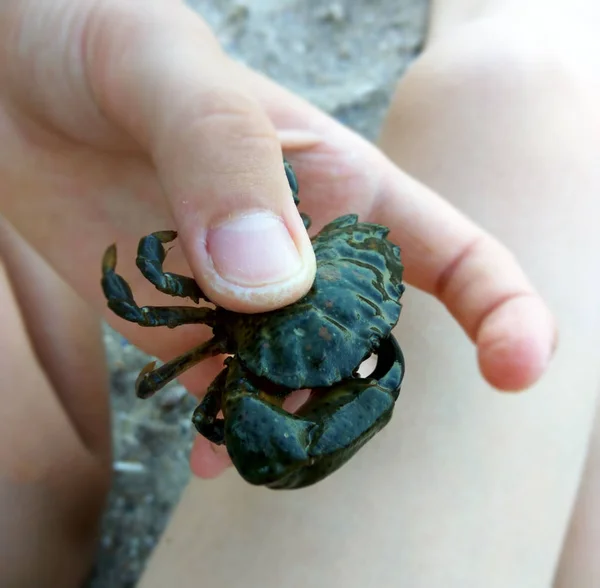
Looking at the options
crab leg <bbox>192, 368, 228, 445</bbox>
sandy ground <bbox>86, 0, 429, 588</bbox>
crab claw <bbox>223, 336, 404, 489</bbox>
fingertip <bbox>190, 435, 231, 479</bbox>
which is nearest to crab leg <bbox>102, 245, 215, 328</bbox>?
crab leg <bbox>192, 368, 228, 445</bbox>

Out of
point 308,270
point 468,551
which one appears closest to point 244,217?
point 308,270

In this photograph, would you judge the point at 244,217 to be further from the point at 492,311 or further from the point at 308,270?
the point at 492,311

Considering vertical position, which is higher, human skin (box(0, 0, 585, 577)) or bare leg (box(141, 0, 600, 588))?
human skin (box(0, 0, 585, 577))

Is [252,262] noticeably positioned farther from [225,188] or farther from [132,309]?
[132,309]

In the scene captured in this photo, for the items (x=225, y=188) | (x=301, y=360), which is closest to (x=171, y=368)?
(x=301, y=360)

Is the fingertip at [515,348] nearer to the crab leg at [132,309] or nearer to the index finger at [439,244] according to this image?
the index finger at [439,244]

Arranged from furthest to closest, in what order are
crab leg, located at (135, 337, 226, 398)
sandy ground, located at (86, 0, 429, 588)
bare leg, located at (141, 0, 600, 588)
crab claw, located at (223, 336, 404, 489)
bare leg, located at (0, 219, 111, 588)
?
sandy ground, located at (86, 0, 429, 588)
bare leg, located at (0, 219, 111, 588)
bare leg, located at (141, 0, 600, 588)
crab leg, located at (135, 337, 226, 398)
crab claw, located at (223, 336, 404, 489)

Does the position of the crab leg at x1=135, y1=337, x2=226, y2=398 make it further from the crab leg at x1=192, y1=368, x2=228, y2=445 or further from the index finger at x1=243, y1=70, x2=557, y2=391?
the index finger at x1=243, y1=70, x2=557, y2=391
